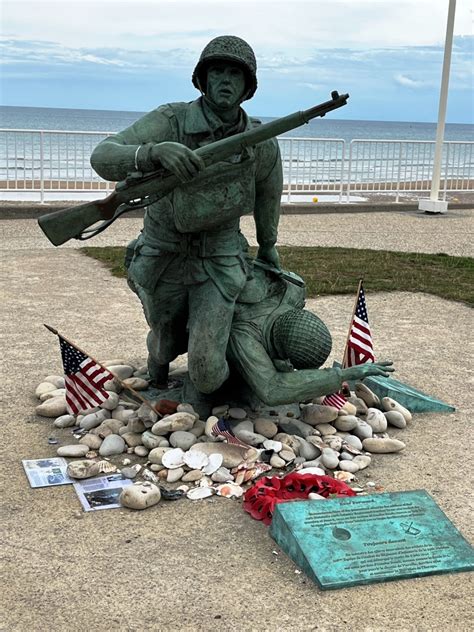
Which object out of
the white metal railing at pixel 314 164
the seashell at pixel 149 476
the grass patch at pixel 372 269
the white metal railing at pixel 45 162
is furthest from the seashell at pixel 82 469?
the white metal railing at pixel 314 164

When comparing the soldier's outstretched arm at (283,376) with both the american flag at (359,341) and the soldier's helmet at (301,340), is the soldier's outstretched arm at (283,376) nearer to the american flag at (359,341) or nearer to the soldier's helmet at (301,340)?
the soldier's helmet at (301,340)

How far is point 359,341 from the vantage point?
519 centimetres

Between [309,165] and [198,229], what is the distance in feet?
37.7

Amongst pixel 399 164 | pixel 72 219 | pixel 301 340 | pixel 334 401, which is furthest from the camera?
pixel 399 164

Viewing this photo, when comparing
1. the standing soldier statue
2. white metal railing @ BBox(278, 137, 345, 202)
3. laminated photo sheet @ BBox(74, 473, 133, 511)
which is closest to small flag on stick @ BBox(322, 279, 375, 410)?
the standing soldier statue

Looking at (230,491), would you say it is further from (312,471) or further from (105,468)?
(105,468)

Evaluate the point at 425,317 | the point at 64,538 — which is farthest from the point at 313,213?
the point at 64,538

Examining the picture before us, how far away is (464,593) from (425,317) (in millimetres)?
4487

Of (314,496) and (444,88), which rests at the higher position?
(444,88)

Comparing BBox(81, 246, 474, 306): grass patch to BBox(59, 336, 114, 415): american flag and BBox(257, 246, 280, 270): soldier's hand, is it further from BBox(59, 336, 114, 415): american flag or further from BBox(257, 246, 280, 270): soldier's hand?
BBox(59, 336, 114, 415): american flag

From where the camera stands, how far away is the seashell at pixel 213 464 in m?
4.07

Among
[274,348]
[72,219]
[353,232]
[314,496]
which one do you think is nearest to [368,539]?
[314,496]

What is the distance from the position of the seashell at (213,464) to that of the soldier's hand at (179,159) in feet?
4.17

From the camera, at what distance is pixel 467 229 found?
13.3 m
